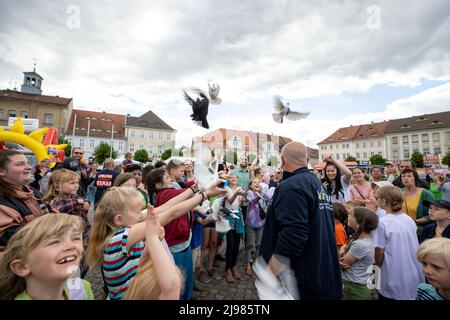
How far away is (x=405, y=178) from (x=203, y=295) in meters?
3.93

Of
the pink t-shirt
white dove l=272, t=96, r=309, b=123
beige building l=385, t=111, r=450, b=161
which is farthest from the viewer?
beige building l=385, t=111, r=450, b=161

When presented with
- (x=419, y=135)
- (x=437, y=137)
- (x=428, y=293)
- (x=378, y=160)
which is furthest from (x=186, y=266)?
(x=419, y=135)

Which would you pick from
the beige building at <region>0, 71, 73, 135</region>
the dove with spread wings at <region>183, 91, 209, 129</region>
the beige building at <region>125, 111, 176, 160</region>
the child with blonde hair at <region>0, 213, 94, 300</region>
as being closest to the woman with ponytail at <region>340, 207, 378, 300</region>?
the dove with spread wings at <region>183, 91, 209, 129</region>

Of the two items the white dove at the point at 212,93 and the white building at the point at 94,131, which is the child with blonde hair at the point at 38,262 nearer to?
the white dove at the point at 212,93

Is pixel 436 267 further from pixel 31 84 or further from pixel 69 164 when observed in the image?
pixel 31 84

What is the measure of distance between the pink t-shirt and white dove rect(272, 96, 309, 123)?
2094 millimetres

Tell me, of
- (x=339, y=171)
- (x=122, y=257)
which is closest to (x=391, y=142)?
(x=339, y=171)

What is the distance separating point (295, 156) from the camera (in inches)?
83.6

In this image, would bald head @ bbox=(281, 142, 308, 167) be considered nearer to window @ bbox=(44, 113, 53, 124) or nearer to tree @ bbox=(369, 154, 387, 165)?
tree @ bbox=(369, 154, 387, 165)

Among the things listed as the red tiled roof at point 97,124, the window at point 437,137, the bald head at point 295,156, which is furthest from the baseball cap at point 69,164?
the window at point 437,137

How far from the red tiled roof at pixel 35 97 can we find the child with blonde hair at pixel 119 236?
196ft

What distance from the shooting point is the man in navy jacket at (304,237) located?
1754mm

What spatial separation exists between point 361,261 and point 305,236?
1401 mm

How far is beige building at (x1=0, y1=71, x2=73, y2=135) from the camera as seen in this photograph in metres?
45.3
